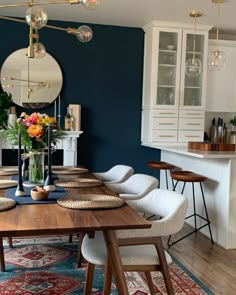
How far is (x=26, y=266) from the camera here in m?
2.91

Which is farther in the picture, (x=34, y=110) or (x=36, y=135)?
(x=34, y=110)

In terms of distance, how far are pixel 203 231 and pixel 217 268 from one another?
971 mm

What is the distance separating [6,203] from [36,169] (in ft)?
2.26

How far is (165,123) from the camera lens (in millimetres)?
4918

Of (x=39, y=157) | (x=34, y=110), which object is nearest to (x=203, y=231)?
(x=39, y=157)

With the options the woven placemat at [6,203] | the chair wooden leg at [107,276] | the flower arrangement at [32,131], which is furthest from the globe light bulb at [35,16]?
the chair wooden leg at [107,276]

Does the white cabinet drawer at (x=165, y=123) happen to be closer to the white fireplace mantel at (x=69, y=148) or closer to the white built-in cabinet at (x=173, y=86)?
the white built-in cabinet at (x=173, y=86)

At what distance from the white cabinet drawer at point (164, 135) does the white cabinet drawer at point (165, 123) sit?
0.18ft

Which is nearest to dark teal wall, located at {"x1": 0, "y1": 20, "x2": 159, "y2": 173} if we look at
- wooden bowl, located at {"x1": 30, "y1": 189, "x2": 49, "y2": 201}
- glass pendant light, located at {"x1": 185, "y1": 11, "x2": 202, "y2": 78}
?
glass pendant light, located at {"x1": 185, "y1": 11, "x2": 202, "y2": 78}

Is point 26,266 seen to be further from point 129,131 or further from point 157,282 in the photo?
point 129,131

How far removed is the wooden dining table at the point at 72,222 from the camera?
5.01ft

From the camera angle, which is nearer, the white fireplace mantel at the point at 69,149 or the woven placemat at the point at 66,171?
the woven placemat at the point at 66,171

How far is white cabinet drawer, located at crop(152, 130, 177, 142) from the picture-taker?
491 cm

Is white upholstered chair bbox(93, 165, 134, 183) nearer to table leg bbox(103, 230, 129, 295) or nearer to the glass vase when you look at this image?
the glass vase
